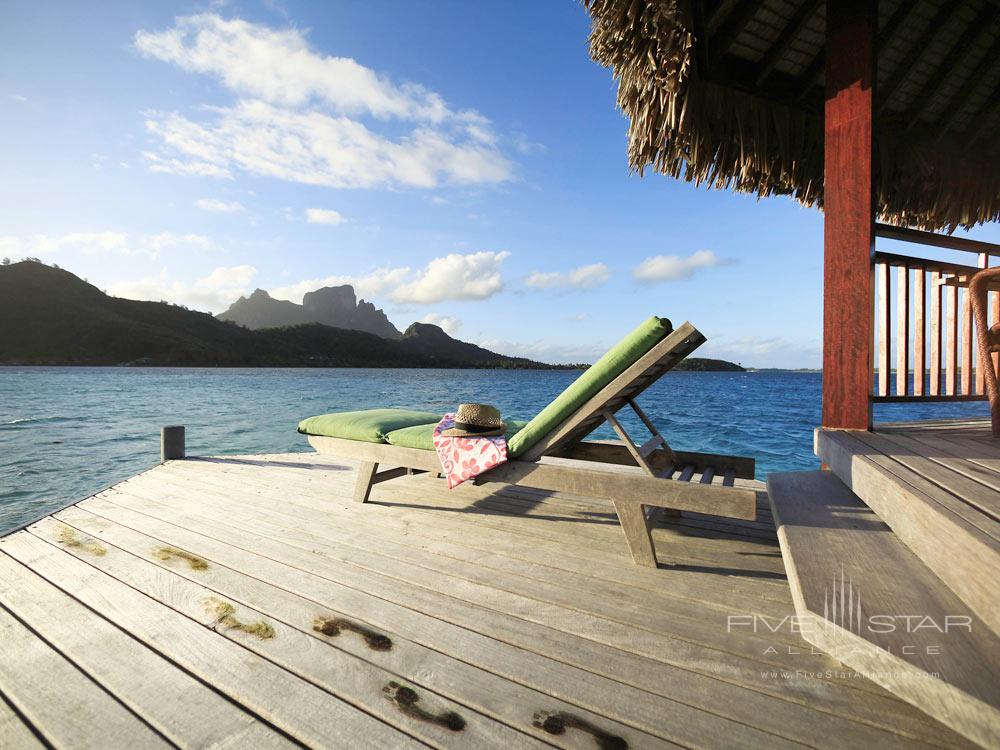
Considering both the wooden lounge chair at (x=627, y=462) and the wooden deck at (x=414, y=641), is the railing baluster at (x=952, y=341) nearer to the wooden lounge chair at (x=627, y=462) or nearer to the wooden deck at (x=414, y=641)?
the wooden lounge chair at (x=627, y=462)

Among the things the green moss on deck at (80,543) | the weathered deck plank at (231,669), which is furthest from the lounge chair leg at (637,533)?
the green moss on deck at (80,543)

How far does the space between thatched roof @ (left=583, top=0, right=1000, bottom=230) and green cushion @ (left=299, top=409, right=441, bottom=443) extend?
2.72 meters

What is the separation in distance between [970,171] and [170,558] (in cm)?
692

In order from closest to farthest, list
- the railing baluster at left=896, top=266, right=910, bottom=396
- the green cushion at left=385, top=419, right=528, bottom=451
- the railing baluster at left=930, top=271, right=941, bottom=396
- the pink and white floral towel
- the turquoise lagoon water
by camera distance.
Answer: the pink and white floral towel
the green cushion at left=385, top=419, right=528, bottom=451
the railing baluster at left=896, top=266, right=910, bottom=396
the railing baluster at left=930, top=271, right=941, bottom=396
the turquoise lagoon water

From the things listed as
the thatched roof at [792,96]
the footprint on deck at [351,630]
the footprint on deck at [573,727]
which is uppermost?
the thatched roof at [792,96]

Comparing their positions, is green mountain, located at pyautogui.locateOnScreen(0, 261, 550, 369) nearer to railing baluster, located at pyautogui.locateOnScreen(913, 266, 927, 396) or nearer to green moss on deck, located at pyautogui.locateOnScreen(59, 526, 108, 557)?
green moss on deck, located at pyautogui.locateOnScreen(59, 526, 108, 557)

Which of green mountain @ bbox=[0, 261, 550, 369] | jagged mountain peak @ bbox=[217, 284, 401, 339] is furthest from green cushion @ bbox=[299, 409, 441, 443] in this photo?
jagged mountain peak @ bbox=[217, 284, 401, 339]

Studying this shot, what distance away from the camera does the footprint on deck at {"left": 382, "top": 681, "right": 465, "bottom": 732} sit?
3.81 feet

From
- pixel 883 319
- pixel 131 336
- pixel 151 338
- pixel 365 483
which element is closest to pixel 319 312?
pixel 151 338

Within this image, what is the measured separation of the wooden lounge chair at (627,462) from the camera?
207 centimetres

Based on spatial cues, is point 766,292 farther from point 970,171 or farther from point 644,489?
point 644,489

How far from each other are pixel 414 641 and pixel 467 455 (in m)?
1.14

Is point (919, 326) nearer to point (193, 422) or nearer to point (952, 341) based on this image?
point (952, 341)

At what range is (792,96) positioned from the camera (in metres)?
3.89
